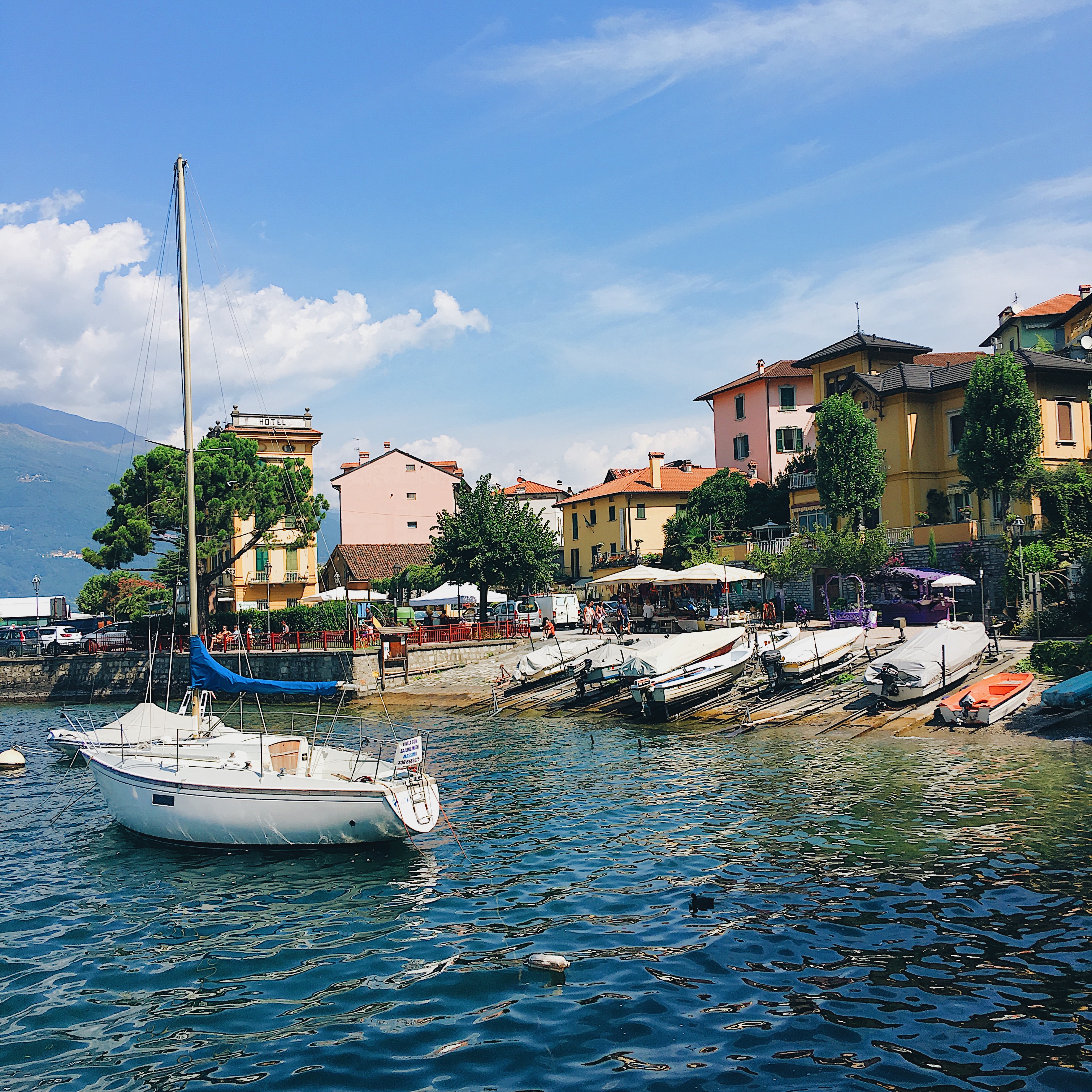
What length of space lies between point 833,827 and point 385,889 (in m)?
7.70

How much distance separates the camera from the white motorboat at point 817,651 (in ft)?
96.0

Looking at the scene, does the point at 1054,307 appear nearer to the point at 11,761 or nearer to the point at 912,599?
the point at 912,599

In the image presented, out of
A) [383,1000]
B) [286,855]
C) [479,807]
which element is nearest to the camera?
[383,1000]

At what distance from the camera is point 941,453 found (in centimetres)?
4538

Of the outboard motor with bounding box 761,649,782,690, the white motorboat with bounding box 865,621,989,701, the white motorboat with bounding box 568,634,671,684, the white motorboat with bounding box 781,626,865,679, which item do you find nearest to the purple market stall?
the white motorboat with bounding box 781,626,865,679

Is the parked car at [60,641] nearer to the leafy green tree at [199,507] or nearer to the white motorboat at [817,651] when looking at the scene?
the leafy green tree at [199,507]

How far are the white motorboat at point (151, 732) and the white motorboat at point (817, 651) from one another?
17159 millimetres

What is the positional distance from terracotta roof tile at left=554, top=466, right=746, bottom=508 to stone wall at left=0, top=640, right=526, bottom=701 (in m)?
25.5

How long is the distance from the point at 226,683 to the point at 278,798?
5583mm

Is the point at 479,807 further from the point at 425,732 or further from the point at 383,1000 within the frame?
the point at 425,732

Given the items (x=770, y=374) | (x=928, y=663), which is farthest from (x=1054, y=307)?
(x=928, y=663)

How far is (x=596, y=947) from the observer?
36.2 feet

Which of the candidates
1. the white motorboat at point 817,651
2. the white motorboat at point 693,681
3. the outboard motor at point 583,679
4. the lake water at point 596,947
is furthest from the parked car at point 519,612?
the lake water at point 596,947

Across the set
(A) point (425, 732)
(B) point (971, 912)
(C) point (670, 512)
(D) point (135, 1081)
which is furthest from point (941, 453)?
(D) point (135, 1081)
